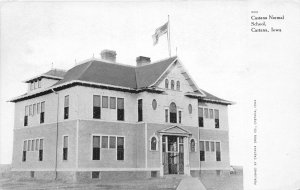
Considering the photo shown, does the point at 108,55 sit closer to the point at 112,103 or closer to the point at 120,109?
the point at 112,103

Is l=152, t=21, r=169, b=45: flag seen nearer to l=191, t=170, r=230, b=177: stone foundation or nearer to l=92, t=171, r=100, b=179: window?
l=92, t=171, r=100, b=179: window

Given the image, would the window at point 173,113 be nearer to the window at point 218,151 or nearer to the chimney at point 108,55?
the window at point 218,151

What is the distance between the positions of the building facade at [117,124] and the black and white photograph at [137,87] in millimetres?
49

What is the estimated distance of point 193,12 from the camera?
1689 centimetres

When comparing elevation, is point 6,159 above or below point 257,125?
below

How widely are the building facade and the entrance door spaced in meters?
0.04

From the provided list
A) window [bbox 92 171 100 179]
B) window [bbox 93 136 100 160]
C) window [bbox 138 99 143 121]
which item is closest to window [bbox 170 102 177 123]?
window [bbox 138 99 143 121]

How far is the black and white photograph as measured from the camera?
54.3 feet

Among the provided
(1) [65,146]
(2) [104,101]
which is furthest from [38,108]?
(2) [104,101]

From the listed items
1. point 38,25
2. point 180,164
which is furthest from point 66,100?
point 180,164

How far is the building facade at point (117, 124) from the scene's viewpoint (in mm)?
18828

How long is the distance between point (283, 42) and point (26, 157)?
1171 cm

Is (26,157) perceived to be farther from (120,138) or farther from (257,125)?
(257,125)

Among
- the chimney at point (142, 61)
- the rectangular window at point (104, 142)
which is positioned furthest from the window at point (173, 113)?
the rectangular window at point (104, 142)
